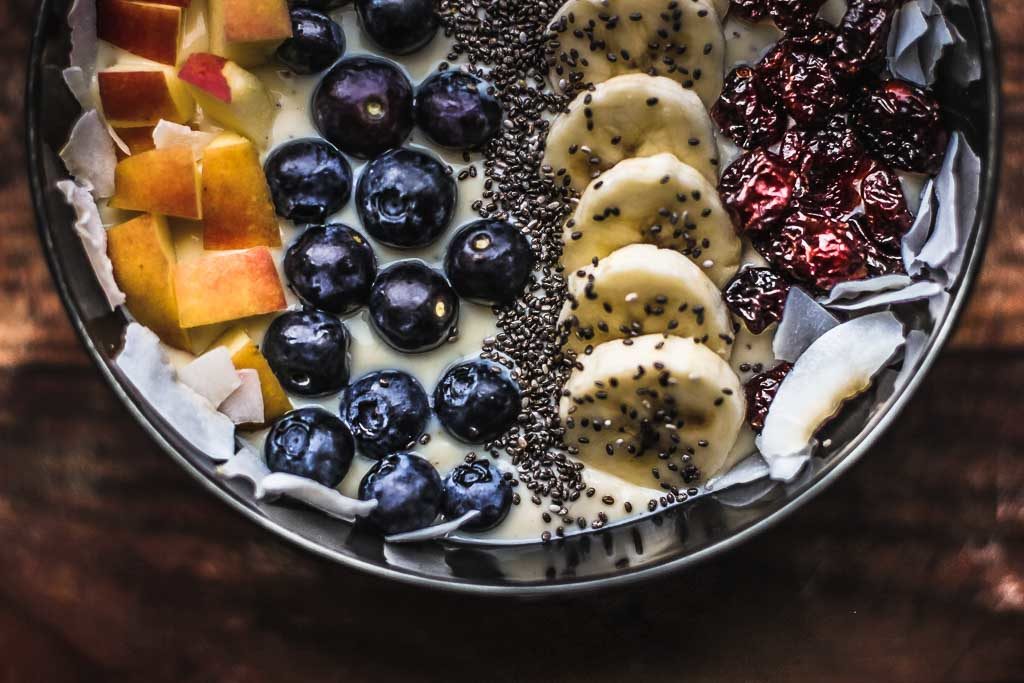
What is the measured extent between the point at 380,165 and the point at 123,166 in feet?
1.01

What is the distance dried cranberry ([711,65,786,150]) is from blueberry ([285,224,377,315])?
0.48 metres

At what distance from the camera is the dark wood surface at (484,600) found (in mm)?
1310

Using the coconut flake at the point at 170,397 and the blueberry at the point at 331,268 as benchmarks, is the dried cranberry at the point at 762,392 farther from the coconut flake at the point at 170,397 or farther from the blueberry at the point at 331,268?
the coconut flake at the point at 170,397

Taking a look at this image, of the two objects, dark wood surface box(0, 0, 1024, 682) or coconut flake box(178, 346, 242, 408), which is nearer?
coconut flake box(178, 346, 242, 408)

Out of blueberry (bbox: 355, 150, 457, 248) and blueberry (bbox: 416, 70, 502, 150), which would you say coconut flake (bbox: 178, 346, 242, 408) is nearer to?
blueberry (bbox: 355, 150, 457, 248)

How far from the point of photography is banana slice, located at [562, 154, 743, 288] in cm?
115

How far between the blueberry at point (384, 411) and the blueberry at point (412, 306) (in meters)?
0.05

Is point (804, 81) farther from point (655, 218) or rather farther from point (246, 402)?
point (246, 402)

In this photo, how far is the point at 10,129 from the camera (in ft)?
4.39

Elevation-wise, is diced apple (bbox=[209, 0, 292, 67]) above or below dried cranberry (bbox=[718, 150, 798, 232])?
above

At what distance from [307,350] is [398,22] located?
0.41 m

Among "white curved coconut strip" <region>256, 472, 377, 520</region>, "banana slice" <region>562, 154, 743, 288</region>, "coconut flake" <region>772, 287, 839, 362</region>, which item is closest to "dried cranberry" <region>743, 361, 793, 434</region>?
"coconut flake" <region>772, 287, 839, 362</region>

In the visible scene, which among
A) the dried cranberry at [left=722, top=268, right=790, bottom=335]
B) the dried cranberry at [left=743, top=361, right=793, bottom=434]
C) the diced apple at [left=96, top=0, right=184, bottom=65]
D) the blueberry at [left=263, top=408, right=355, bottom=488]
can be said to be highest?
the diced apple at [left=96, top=0, right=184, bottom=65]

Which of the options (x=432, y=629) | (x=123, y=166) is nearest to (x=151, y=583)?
(x=432, y=629)
